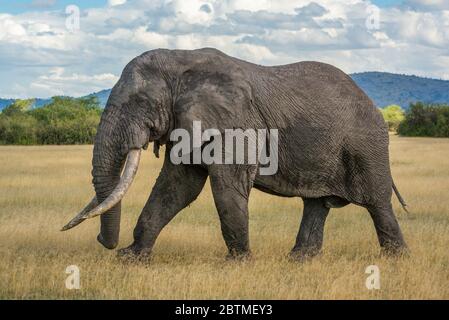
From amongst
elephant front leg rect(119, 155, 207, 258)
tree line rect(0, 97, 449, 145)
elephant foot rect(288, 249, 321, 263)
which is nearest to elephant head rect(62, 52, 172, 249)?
elephant front leg rect(119, 155, 207, 258)

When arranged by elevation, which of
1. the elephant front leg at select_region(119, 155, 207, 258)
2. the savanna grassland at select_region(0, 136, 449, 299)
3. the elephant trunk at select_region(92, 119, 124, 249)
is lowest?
the savanna grassland at select_region(0, 136, 449, 299)

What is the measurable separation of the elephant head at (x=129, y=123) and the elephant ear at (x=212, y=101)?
264 millimetres

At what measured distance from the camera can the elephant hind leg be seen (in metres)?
11.7

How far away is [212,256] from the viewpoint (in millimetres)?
11641

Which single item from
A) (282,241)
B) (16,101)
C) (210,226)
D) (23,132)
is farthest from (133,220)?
(16,101)

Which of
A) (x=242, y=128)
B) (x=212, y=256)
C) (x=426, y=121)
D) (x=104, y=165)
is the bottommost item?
(x=426, y=121)

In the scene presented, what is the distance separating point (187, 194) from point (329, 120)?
2156 mm

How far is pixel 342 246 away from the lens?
12.8 metres

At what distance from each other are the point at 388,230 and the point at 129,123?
4100 mm

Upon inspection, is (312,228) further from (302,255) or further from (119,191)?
(119,191)

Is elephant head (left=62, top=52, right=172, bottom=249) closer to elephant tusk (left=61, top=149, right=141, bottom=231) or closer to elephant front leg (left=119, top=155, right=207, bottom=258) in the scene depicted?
elephant tusk (left=61, top=149, right=141, bottom=231)

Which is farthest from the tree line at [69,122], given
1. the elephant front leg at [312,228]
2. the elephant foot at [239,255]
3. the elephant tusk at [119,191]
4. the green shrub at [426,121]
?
the elephant tusk at [119,191]

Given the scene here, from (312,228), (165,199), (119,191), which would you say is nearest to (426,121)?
(312,228)

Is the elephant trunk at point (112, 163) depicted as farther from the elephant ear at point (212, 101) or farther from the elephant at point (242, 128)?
the elephant ear at point (212, 101)
